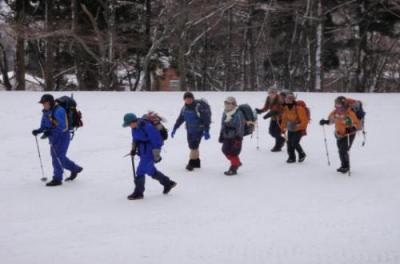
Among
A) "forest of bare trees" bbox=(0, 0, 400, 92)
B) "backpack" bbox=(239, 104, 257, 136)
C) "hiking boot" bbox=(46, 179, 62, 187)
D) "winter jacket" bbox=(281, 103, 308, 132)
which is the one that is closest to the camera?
"hiking boot" bbox=(46, 179, 62, 187)

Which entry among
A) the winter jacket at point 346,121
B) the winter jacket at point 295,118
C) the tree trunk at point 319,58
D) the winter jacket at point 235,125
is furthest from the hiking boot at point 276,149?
the tree trunk at point 319,58

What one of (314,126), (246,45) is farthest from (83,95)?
(246,45)

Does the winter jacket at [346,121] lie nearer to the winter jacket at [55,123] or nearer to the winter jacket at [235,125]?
the winter jacket at [235,125]

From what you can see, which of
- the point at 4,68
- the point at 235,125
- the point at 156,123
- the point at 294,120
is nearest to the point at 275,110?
the point at 294,120

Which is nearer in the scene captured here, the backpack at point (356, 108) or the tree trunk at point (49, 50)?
the backpack at point (356, 108)

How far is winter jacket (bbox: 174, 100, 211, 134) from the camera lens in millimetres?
10438

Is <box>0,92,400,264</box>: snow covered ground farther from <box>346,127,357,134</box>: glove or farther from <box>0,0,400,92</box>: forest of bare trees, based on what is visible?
<box>0,0,400,92</box>: forest of bare trees

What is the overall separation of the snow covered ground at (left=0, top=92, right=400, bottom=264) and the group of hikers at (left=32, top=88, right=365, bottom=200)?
0.35m

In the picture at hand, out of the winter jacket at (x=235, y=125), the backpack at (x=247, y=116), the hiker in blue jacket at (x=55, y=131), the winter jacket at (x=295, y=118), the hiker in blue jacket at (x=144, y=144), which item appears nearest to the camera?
the hiker in blue jacket at (x=144, y=144)

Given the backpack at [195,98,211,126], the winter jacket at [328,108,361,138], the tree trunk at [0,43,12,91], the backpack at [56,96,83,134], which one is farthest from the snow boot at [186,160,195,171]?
the tree trunk at [0,43,12,91]

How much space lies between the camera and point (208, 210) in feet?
25.5

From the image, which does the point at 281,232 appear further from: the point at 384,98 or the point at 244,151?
the point at 384,98

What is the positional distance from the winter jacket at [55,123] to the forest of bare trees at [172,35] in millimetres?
15570

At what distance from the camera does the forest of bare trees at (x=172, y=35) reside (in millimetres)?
26500
